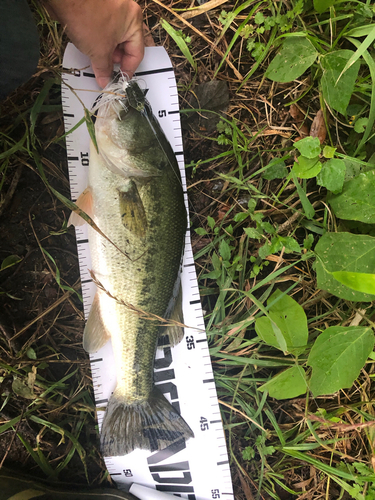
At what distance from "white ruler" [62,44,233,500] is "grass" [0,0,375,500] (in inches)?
3.3

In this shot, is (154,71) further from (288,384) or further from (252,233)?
(288,384)

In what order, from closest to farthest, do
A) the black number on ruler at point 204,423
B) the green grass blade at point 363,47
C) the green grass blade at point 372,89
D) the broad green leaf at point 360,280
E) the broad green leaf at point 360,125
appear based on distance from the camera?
the broad green leaf at point 360,280 < the green grass blade at point 363,47 < the green grass blade at point 372,89 < the broad green leaf at point 360,125 < the black number on ruler at point 204,423

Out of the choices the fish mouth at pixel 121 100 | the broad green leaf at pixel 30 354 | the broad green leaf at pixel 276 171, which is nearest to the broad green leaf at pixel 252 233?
the broad green leaf at pixel 276 171

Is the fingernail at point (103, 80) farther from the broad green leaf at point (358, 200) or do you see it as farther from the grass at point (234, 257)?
the broad green leaf at point (358, 200)

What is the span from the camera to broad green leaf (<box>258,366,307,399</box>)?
6.07ft

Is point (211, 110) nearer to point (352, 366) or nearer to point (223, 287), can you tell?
point (223, 287)

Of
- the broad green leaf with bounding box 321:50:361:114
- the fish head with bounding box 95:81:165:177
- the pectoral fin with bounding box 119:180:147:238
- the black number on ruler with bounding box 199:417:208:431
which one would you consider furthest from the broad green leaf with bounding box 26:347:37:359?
the broad green leaf with bounding box 321:50:361:114

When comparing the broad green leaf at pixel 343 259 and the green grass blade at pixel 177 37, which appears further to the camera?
the green grass blade at pixel 177 37

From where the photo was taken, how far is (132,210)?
66.6 inches

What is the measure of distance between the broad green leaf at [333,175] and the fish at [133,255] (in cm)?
82

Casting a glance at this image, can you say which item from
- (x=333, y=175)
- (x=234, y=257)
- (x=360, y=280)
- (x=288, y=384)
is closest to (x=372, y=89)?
(x=333, y=175)

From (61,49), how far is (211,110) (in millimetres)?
970

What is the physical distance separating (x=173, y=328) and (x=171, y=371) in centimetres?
30

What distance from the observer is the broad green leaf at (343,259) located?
67.5 inches
